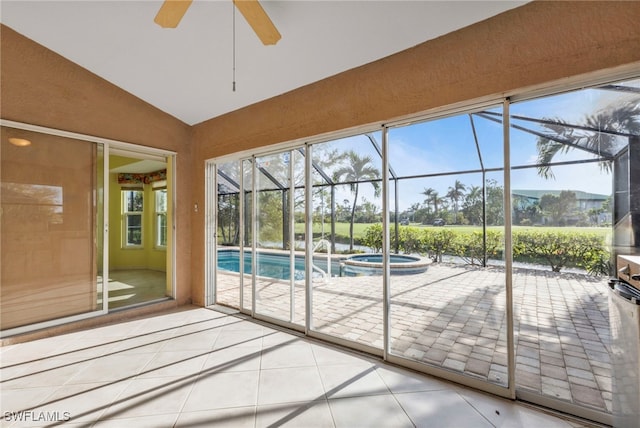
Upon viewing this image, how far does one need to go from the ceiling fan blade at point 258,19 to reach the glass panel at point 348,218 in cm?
135

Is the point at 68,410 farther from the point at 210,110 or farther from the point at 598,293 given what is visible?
the point at 598,293

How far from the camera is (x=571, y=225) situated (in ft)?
6.95

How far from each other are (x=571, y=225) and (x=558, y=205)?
0.55 feet

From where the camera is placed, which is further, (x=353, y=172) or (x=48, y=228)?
(x=353, y=172)

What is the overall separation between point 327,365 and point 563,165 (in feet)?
8.26

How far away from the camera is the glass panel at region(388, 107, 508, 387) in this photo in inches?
94.1

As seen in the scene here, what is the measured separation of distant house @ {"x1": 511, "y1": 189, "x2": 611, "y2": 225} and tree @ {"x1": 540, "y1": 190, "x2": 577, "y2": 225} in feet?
0.06

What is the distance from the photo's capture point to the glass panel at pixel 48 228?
3.00m

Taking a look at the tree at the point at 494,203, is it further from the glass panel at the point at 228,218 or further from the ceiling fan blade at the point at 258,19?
the glass panel at the point at 228,218

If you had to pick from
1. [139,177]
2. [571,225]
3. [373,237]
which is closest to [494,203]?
[571,225]

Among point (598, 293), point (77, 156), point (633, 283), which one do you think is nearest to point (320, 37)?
point (633, 283)

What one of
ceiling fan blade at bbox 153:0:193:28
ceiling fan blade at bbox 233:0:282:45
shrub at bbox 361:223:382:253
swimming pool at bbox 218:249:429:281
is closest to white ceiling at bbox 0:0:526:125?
ceiling fan blade at bbox 233:0:282:45

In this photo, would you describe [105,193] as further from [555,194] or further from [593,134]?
[593,134]

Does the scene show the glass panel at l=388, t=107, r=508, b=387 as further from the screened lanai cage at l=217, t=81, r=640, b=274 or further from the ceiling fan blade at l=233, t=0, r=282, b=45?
the ceiling fan blade at l=233, t=0, r=282, b=45
